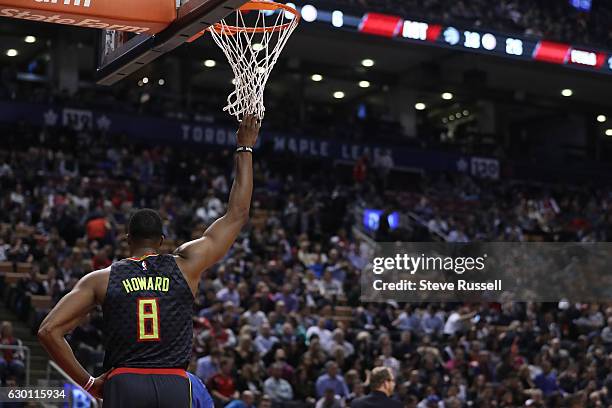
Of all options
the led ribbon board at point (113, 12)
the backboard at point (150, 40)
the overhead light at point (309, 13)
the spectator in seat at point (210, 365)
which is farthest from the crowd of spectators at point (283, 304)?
the led ribbon board at point (113, 12)

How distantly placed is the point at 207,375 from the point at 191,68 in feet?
59.0

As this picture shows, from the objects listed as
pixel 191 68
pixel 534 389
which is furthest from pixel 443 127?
pixel 534 389

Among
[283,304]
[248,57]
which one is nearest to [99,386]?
[248,57]

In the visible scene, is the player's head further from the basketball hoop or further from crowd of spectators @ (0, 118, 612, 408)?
crowd of spectators @ (0, 118, 612, 408)

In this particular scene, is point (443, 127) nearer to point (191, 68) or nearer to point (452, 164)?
point (452, 164)

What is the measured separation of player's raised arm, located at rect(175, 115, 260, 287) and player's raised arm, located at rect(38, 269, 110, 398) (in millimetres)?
376

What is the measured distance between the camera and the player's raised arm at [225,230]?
5.13 metres

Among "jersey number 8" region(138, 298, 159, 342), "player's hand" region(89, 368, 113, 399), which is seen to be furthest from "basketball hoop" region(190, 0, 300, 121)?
"player's hand" region(89, 368, 113, 399)

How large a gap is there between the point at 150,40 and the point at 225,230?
7.86 feet

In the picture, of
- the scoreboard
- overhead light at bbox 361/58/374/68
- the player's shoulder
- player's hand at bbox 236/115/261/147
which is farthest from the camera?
overhead light at bbox 361/58/374/68

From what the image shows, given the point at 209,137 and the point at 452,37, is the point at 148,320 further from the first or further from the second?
the point at 209,137

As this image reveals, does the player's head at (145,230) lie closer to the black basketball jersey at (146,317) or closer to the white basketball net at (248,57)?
the black basketball jersey at (146,317)

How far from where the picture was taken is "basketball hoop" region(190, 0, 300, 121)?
23.7ft

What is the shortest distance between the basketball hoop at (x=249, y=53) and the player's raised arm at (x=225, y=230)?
1.33 meters
